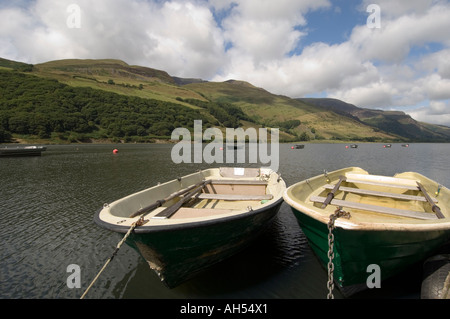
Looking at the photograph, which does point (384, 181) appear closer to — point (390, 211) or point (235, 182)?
point (390, 211)

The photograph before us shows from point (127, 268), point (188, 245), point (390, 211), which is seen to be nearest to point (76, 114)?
point (127, 268)

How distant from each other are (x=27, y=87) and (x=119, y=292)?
564ft

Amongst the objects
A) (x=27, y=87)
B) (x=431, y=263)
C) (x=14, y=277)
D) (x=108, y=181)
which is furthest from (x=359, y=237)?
(x=27, y=87)

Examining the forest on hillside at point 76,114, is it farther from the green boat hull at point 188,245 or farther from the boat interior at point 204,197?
the green boat hull at point 188,245

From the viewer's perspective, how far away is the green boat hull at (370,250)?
4.99m

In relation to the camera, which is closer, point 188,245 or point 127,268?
point 188,245

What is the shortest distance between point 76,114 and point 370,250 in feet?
466

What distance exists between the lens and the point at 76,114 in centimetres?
11794

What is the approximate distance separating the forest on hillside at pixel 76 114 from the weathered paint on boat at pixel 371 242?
116 metres

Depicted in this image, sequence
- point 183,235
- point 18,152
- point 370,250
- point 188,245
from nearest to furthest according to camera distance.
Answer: point 370,250 → point 183,235 → point 188,245 → point 18,152

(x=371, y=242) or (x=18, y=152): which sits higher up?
(x=18, y=152)

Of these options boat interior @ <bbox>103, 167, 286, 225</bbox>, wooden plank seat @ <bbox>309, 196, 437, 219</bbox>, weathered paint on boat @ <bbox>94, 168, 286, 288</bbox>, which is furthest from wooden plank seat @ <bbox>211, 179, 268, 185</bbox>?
wooden plank seat @ <bbox>309, 196, 437, 219</bbox>

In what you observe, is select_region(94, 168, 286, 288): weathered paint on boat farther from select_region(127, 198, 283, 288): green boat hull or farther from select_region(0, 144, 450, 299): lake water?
→ select_region(0, 144, 450, 299): lake water
